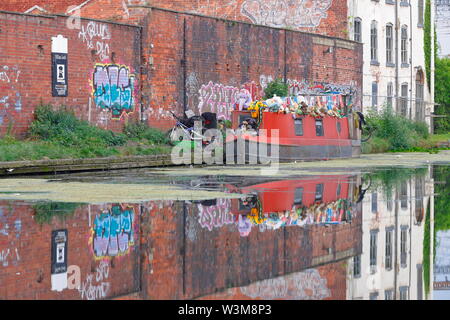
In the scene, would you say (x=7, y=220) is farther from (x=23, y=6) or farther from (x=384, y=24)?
(x=384, y=24)

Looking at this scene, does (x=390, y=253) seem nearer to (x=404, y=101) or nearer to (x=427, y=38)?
(x=404, y=101)

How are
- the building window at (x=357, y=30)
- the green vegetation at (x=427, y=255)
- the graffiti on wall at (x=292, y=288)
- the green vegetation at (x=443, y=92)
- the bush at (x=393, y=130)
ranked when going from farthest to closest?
the green vegetation at (x=443, y=92) → the building window at (x=357, y=30) → the bush at (x=393, y=130) → the green vegetation at (x=427, y=255) → the graffiti on wall at (x=292, y=288)

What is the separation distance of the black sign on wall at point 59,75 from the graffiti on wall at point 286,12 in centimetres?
1547

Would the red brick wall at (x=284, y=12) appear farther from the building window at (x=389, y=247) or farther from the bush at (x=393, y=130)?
the building window at (x=389, y=247)

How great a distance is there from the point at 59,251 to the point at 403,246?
3474mm

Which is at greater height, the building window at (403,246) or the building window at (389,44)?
the building window at (389,44)

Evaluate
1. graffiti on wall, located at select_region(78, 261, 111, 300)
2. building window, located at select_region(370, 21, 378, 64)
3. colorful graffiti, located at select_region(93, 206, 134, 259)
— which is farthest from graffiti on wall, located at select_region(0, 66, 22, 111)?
building window, located at select_region(370, 21, 378, 64)

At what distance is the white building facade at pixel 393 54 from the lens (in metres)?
43.2

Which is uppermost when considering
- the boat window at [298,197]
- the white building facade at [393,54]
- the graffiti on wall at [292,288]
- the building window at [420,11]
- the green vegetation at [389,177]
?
the building window at [420,11]

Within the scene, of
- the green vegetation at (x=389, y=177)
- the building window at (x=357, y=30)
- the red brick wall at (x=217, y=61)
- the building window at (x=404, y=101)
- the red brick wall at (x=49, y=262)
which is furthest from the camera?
the building window at (x=404, y=101)

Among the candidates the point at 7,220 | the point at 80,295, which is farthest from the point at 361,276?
the point at 7,220

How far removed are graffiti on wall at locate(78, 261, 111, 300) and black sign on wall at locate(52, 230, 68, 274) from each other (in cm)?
32

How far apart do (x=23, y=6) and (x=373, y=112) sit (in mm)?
16361

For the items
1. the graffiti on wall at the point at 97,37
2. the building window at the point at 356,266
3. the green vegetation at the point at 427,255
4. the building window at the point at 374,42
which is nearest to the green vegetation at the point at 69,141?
the graffiti on wall at the point at 97,37
